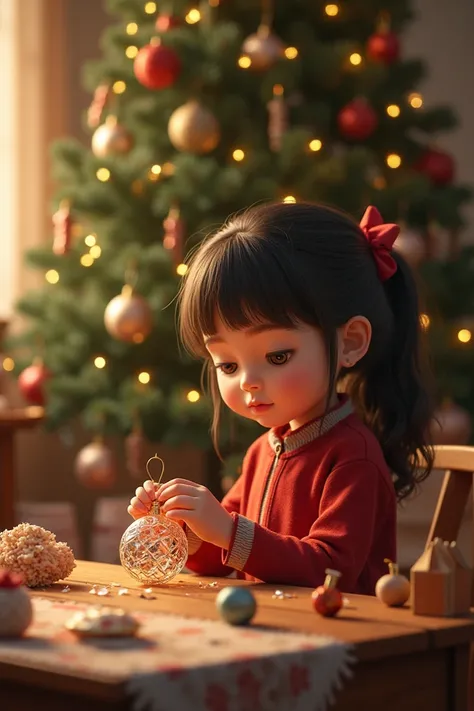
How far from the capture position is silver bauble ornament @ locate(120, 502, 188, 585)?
1481 millimetres

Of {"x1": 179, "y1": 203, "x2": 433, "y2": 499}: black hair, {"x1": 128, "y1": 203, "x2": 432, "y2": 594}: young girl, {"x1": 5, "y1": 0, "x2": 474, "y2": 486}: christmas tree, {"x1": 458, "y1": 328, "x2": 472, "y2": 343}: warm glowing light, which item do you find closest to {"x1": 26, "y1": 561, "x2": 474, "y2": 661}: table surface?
{"x1": 128, "y1": 203, "x2": 432, "y2": 594}: young girl

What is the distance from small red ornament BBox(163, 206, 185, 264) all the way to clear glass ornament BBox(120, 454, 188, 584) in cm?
240

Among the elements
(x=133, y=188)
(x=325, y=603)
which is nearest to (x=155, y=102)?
(x=133, y=188)

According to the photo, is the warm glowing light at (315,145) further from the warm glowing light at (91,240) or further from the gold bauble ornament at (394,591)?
the gold bauble ornament at (394,591)

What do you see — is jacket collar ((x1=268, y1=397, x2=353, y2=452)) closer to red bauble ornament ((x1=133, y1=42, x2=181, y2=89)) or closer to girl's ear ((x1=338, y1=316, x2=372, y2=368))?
girl's ear ((x1=338, y1=316, x2=372, y2=368))

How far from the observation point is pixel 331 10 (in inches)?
161

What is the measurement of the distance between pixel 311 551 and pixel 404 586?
251 millimetres

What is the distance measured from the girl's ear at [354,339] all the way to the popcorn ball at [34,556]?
477mm

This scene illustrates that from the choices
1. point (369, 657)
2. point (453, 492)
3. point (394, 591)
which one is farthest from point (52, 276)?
point (369, 657)

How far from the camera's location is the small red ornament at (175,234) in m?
3.85

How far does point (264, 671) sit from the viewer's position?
104 centimetres

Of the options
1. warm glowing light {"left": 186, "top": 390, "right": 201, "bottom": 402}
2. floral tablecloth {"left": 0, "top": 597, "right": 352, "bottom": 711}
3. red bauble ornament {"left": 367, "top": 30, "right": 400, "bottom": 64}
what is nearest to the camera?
floral tablecloth {"left": 0, "top": 597, "right": 352, "bottom": 711}

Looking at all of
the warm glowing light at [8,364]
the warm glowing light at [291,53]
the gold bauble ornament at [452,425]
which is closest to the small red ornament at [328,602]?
the gold bauble ornament at [452,425]

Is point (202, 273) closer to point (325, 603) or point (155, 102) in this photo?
point (325, 603)
